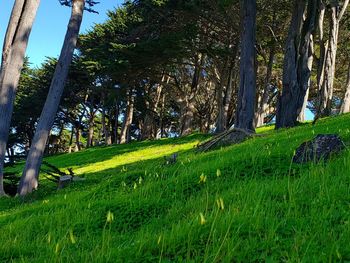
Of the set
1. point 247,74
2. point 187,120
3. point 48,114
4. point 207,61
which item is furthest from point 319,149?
point 207,61

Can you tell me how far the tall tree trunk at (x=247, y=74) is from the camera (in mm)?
15609

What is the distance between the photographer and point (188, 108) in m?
31.2

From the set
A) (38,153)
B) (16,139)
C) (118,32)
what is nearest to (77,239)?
(38,153)

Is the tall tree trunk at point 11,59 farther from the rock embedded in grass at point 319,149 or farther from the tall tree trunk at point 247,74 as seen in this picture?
the rock embedded in grass at point 319,149

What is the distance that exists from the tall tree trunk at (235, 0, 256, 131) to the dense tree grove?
39 millimetres

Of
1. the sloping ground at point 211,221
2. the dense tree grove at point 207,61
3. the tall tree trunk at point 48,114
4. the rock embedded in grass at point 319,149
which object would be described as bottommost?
the sloping ground at point 211,221

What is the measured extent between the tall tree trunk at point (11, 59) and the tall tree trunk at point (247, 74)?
7699mm

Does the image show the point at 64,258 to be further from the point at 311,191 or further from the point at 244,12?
the point at 244,12

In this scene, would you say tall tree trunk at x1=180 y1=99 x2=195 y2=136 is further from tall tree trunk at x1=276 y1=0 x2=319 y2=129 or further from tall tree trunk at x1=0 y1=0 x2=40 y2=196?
tall tree trunk at x1=0 y1=0 x2=40 y2=196

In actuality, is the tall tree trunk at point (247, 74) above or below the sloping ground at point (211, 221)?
above

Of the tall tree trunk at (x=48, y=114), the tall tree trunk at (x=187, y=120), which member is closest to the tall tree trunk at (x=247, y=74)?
the tall tree trunk at (x=48, y=114)

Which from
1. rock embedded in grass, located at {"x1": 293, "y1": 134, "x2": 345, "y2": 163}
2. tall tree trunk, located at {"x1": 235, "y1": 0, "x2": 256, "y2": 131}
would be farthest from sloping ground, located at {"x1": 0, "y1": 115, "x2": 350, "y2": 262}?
tall tree trunk, located at {"x1": 235, "y1": 0, "x2": 256, "y2": 131}

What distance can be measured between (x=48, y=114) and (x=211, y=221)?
10.2m

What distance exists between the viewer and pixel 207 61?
106 ft
